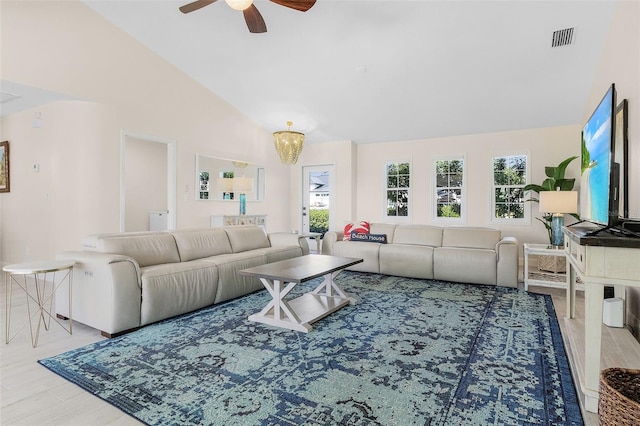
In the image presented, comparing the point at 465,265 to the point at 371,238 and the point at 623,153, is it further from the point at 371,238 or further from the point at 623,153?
the point at 623,153

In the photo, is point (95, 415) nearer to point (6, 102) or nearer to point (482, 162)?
point (6, 102)

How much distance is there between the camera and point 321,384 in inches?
77.9

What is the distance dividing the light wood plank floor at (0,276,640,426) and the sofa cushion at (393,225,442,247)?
2342mm

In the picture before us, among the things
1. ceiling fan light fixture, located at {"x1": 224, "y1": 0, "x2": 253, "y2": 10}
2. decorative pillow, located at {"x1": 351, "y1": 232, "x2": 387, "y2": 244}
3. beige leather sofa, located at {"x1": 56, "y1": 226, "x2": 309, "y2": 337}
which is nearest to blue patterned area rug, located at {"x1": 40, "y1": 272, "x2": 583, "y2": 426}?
beige leather sofa, located at {"x1": 56, "y1": 226, "x2": 309, "y2": 337}

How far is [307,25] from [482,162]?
4.15 m

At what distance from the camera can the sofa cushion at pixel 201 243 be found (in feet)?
12.7

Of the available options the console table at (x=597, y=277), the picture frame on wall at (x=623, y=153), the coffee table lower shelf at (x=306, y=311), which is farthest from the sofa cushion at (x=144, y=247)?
the picture frame on wall at (x=623, y=153)

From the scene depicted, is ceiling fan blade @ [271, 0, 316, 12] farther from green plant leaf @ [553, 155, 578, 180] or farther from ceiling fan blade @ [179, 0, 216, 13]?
green plant leaf @ [553, 155, 578, 180]

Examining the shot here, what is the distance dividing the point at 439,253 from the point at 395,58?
267cm

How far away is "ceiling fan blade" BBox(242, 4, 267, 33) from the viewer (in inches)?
119

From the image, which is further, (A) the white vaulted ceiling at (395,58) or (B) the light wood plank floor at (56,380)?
(A) the white vaulted ceiling at (395,58)

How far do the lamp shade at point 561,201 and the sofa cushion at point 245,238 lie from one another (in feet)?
12.1

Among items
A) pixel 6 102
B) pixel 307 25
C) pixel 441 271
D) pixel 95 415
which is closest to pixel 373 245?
pixel 441 271

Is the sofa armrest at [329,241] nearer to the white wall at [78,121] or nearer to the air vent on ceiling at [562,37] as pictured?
the white wall at [78,121]
